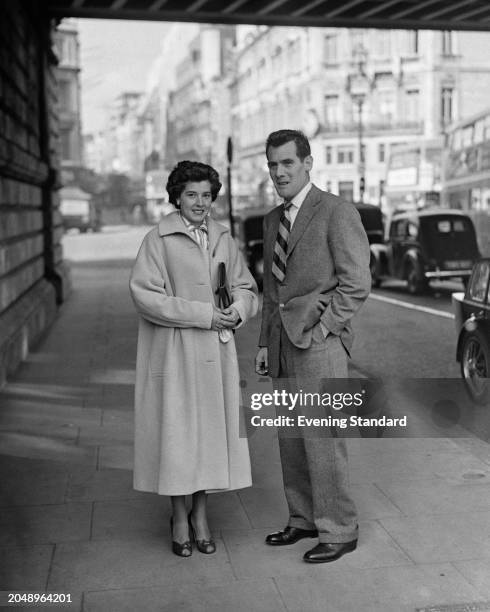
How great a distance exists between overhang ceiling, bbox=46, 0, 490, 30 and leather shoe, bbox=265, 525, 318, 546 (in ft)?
33.1

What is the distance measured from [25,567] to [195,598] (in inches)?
33.1

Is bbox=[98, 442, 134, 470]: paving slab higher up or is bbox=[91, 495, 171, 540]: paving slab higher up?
bbox=[91, 495, 171, 540]: paving slab

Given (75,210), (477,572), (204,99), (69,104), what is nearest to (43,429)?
(477,572)

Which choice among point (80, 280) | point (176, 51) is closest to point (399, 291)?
point (80, 280)

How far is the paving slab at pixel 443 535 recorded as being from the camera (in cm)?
423

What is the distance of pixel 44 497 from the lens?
5.24 m

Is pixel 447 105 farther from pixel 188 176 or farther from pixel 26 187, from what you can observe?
pixel 188 176

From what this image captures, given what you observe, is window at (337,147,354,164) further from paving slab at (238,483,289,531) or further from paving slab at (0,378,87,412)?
paving slab at (238,483,289,531)

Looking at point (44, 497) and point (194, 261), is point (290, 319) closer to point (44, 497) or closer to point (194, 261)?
point (194, 261)

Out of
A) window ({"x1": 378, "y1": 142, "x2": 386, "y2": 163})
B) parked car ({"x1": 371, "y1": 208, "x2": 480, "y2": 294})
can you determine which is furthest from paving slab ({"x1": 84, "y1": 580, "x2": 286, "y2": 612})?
window ({"x1": 378, "y1": 142, "x2": 386, "y2": 163})

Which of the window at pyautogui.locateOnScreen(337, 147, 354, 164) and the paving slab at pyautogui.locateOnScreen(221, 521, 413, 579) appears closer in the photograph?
the paving slab at pyautogui.locateOnScreen(221, 521, 413, 579)

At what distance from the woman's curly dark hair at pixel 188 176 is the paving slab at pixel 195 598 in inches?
66.1

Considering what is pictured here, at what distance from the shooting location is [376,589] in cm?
384

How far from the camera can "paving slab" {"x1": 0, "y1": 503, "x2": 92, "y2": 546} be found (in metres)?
4.52
